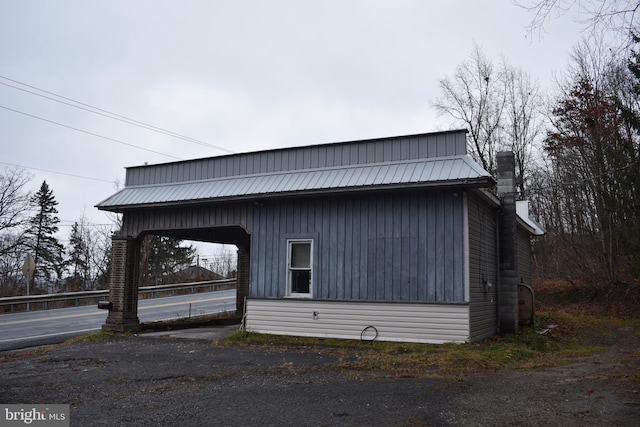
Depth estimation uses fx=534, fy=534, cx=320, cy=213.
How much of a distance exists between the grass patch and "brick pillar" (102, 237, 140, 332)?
4.15 m

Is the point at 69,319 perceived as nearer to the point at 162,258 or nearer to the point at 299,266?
the point at 299,266

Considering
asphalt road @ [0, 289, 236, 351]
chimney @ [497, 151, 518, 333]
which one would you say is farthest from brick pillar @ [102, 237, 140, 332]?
chimney @ [497, 151, 518, 333]

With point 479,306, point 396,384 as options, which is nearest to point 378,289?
point 479,306

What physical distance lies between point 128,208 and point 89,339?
3923 millimetres

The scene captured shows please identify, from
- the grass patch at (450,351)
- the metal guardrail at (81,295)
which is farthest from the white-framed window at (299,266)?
the metal guardrail at (81,295)

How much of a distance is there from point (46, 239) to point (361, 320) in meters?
46.7

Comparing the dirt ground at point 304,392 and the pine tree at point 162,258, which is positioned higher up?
the pine tree at point 162,258

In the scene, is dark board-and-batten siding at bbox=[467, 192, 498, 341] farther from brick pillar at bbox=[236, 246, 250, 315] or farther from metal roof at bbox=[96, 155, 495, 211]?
brick pillar at bbox=[236, 246, 250, 315]

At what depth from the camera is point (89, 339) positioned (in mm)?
14555

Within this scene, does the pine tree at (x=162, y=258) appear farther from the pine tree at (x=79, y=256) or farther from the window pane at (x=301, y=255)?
the window pane at (x=301, y=255)

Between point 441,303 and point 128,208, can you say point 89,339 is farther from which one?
point 441,303

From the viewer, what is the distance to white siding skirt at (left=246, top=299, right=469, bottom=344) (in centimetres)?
1159

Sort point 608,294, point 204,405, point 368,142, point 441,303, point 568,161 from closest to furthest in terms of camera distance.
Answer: point 204,405 < point 441,303 < point 368,142 < point 608,294 < point 568,161

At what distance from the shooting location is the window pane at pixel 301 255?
13.6 m
